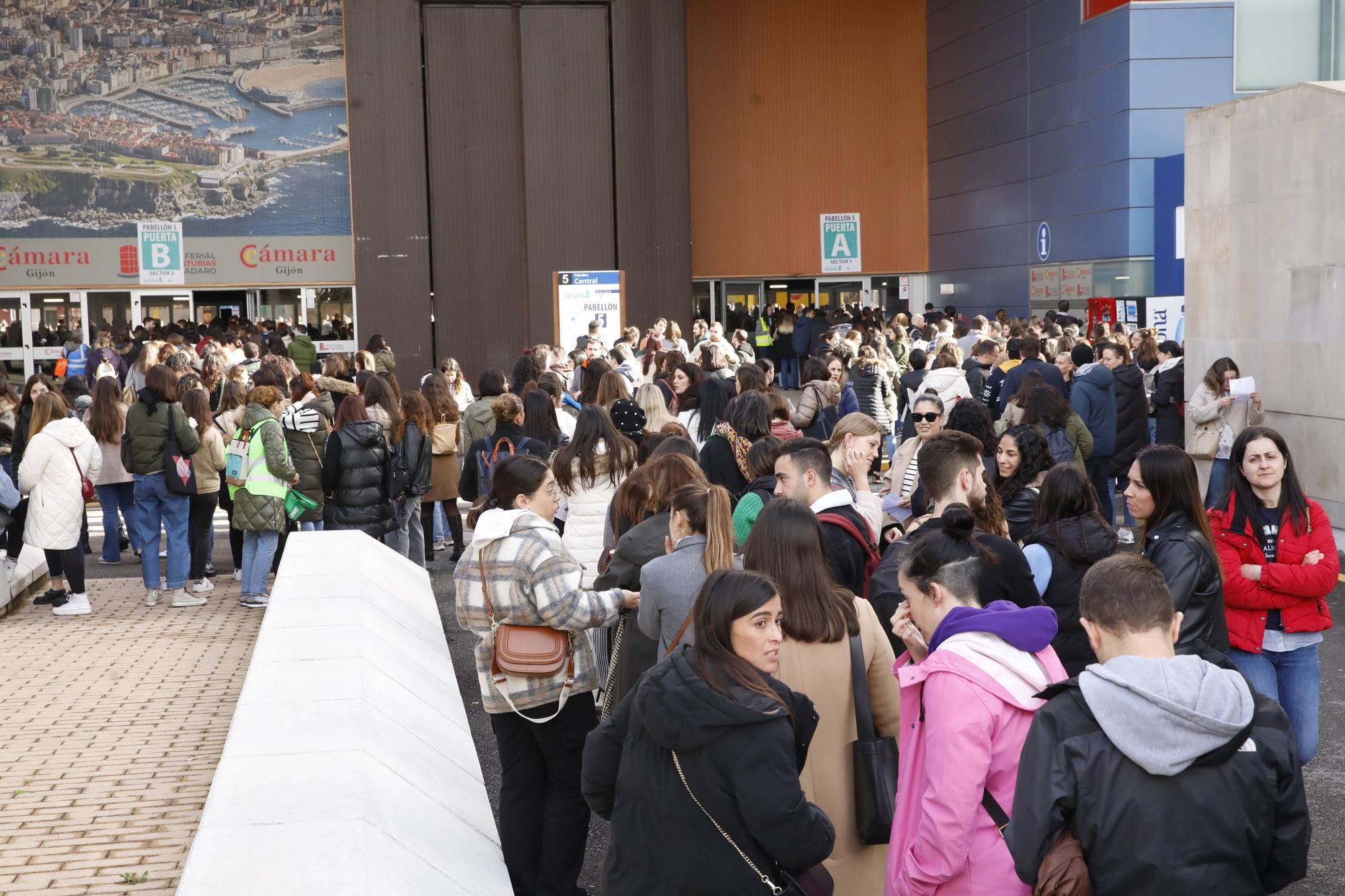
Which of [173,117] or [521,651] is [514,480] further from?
[173,117]

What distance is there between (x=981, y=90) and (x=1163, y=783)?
28073 mm

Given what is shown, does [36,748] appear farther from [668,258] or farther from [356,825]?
[668,258]

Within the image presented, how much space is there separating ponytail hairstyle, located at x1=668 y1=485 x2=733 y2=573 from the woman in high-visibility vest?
6.00m

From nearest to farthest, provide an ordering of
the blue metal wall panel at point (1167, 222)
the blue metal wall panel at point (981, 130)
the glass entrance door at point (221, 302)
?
the blue metal wall panel at point (1167, 222), the glass entrance door at point (221, 302), the blue metal wall panel at point (981, 130)

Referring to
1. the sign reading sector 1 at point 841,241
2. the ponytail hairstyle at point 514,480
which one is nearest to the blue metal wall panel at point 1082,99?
the sign reading sector 1 at point 841,241

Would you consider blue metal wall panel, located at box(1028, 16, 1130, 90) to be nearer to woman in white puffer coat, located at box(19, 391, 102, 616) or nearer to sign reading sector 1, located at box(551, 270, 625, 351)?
sign reading sector 1, located at box(551, 270, 625, 351)

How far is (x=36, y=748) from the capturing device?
22.5 ft

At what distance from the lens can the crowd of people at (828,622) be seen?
2977 millimetres

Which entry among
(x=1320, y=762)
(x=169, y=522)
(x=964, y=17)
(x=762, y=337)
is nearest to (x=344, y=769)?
(x=1320, y=762)

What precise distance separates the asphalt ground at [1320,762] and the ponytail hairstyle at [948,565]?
8.32 ft

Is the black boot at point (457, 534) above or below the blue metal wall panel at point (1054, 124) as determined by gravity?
below

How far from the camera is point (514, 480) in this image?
514 cm

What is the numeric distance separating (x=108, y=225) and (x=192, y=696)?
69.8 feet

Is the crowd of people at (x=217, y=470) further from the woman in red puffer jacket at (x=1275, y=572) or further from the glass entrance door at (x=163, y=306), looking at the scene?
the glass entrance door at (x=163, y=306)
